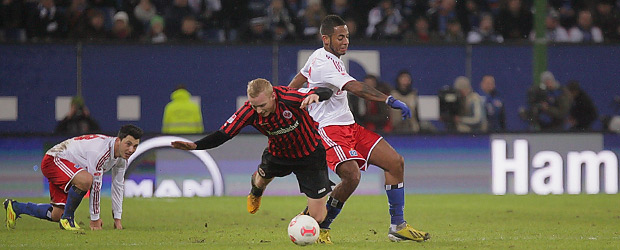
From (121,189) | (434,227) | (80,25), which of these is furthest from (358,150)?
(80,25)

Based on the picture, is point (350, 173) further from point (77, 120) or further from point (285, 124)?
point (77, 120)

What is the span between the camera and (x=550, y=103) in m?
17.0

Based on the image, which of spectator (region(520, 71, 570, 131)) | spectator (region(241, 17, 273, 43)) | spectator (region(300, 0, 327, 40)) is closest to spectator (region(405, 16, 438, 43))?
spectator (region(300, 0, 327, 40))

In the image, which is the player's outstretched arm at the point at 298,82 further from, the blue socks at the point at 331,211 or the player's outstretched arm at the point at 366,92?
the blue socks at the point at 331,211

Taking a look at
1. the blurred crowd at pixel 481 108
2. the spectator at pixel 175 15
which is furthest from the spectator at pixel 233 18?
the blurred crowd at pixel 481 108

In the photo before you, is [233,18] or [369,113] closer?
[369,113]

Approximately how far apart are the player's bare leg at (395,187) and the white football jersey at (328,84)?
405 millimetres

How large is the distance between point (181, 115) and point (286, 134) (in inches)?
306

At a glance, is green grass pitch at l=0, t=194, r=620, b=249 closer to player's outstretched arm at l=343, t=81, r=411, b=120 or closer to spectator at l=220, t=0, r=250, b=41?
player's outstretched arm at l=343, t=81, r=411, b=120

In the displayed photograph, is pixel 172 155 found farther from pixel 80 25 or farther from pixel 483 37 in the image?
pixel 483 37

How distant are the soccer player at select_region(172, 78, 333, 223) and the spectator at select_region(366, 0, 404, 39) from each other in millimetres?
9702

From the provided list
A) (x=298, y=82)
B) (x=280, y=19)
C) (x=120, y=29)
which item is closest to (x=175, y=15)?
(x=120, y=29)

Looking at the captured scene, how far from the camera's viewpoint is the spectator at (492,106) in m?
16.9

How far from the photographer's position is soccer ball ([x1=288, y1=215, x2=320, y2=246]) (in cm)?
831
